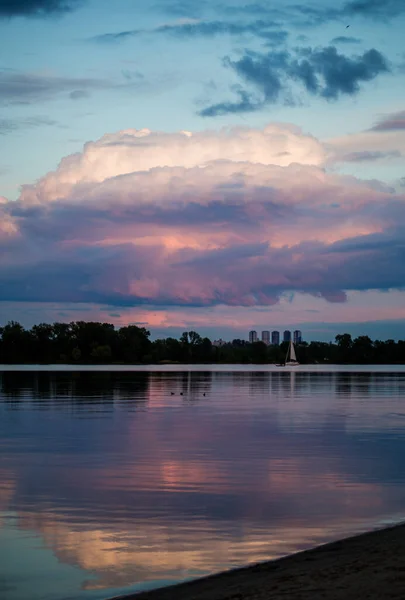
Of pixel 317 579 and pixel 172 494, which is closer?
pixel 317 579

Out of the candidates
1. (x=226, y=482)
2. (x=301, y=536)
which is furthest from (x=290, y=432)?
(x=301, y=536)

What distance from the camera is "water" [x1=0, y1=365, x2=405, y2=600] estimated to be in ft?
52.4

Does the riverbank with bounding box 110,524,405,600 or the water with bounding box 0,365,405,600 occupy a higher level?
the riverbank with bounding box 110,524,405,600

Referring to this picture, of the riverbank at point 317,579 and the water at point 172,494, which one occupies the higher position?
the riverbank at point 317,579

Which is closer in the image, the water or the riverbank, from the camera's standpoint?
the riverbank

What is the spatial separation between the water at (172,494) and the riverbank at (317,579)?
1017 mm

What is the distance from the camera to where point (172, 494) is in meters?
23.5

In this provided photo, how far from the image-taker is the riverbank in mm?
12109

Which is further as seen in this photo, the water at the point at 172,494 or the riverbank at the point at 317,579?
the water at the point at 172,494

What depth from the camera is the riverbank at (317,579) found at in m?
12.1

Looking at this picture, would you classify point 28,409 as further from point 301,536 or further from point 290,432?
point 301,536

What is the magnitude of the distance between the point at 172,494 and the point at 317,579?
35.6 feet

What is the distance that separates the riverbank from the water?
3.34ft

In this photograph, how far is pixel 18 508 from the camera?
70.0ft
